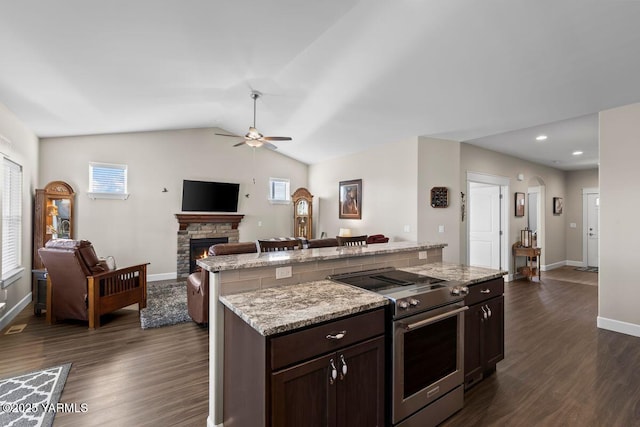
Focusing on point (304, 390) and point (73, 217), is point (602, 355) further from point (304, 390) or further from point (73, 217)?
point (73, 217)

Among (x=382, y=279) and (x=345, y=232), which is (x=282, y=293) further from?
(x=345, y=232)

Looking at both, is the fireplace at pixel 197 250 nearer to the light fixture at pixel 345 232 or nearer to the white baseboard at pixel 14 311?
the white baseboard at pixel 14 311

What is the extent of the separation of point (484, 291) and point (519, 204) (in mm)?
5028

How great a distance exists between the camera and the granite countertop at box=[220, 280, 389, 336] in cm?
136

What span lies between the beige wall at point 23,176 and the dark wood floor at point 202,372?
367 mm

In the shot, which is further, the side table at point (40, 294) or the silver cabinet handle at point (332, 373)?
the side table at point (40, 294)

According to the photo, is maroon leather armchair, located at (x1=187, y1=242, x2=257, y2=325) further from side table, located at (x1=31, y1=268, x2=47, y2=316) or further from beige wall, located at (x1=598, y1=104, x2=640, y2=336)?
beige wall, located at (x1=598, y1=104, x2=640, y2=336)

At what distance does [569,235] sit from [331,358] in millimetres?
9333

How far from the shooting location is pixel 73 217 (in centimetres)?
530

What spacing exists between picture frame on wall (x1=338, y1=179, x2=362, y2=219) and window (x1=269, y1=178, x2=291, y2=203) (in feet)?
5.35

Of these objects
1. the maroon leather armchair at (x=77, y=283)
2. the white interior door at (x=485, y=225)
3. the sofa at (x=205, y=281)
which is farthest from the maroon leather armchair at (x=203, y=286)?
the white interior door at (x=485, y=225)

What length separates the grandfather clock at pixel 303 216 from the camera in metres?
7.55

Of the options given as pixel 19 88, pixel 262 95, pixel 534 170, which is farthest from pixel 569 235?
pixel 19 88

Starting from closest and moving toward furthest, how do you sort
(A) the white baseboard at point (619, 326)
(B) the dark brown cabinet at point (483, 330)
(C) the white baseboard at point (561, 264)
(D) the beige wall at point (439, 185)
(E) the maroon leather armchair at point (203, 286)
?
(B) the dark brown cabinet at point (483, 330)
(E) the maroon leather armchair at point (203, 286)
(A) the white baseboard at point (619, 326)
(D) the beige wall at point (439, 185)
(C) the white baseboard at point (561, 264)
